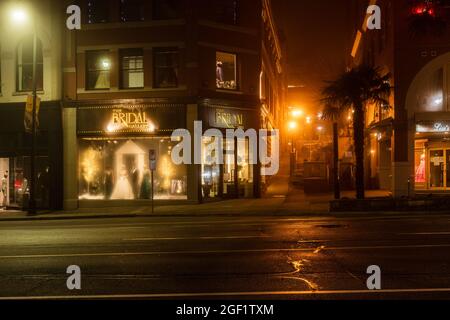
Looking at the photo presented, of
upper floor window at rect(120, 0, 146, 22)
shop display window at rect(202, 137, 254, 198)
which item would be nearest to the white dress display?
shop display window at rect(202, 137, 254, 198)

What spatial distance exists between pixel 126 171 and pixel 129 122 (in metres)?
2.59

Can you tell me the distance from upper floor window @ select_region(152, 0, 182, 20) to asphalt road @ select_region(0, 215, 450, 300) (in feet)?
46.3

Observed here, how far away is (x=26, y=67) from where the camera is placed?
2955 cm

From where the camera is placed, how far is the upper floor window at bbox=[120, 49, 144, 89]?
28938 millimetres

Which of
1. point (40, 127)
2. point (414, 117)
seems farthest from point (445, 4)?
point (40, 127)

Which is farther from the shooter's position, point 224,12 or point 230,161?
point 230,161

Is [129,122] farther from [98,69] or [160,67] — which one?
[98,69]

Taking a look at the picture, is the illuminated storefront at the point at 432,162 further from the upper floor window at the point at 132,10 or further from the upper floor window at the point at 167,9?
the upper floor window at the point at 132,10

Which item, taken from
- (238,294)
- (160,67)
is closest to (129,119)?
(160,67)

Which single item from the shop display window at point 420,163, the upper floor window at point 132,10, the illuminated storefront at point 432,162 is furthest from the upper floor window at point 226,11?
the shop display window at point 420,163

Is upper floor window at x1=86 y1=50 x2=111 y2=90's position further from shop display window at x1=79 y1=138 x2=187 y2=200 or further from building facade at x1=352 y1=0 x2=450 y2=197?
building facade at x1=352 y1=0 x2=450 y2=197

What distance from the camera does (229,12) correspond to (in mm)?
30109
